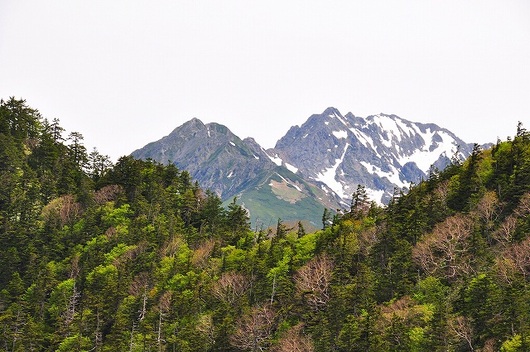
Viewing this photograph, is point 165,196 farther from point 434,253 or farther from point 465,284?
point 465,284

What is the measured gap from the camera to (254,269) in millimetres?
88000

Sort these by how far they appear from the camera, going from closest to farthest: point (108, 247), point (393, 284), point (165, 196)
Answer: point (393, 284)
point (108, 247)
point (165, 196)

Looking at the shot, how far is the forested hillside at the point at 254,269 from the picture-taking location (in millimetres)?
63156

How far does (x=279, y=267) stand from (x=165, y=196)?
39.7 m

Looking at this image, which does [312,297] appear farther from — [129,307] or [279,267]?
[129,307]

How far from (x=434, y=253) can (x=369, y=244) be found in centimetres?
1223

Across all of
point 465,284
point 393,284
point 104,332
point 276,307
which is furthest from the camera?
point 104,332

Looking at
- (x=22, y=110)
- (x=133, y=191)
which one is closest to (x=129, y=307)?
→ (x=133, y=191)

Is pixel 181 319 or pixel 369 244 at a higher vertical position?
pixel 369 244

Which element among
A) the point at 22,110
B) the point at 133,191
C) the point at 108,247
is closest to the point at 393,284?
the point at 108,247

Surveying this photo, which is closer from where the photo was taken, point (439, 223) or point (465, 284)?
point (465, 284)

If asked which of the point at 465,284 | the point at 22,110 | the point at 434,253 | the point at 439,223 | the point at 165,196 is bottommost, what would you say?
the point at 465,284

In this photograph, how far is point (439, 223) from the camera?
83.3m

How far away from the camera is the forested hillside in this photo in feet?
207
